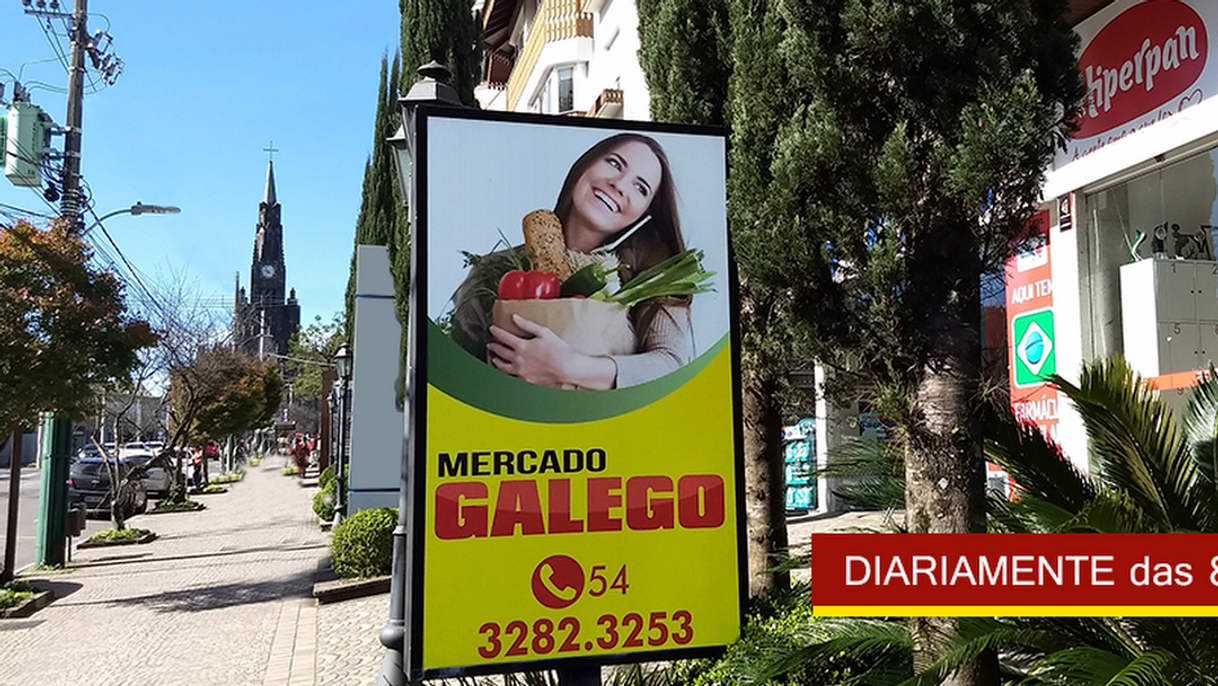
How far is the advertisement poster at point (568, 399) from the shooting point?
434 cm

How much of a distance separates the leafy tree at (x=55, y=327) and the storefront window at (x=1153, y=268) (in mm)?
10502

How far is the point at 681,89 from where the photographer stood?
21.4 feet

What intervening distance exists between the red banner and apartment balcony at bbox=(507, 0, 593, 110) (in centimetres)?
1904

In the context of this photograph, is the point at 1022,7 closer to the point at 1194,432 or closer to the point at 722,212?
the point at 722,212

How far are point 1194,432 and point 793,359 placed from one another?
215cm

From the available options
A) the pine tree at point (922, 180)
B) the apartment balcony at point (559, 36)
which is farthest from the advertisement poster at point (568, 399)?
the apartment balcony at point (559, 36)

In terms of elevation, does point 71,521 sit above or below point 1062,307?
below

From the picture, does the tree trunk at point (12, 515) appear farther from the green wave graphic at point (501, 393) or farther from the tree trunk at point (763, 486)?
the green wave graphic at point (501, 393)

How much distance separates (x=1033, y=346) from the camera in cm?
920

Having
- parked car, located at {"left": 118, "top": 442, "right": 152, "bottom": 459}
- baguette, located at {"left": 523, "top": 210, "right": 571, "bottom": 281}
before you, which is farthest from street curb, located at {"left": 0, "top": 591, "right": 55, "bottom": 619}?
parked car, located at {"left": 118, "top": 442, "right": 152, "bottom": 459}

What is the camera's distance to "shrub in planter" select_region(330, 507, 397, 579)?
11812 millimetres

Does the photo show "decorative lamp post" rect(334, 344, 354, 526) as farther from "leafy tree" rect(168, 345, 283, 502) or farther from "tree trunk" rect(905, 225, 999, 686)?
"tree trunk" rect(905, 225, 999, 686)

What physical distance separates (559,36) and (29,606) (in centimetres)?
1561

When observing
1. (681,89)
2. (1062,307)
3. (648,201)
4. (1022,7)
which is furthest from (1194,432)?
(1062,307)
